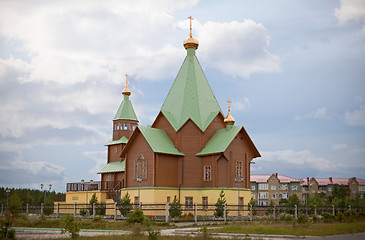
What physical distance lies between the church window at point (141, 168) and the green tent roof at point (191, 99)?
159 inches

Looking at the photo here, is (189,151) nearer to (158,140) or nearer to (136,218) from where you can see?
(158,140)

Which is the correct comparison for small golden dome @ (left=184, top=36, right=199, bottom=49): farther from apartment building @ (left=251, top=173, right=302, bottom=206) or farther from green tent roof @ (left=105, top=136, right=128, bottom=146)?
apartment building @ (left=251, top=173, right=302, bottom=206)

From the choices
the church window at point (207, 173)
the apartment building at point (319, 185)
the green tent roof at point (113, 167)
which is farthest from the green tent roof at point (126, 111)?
the apartment building at point (319, 185)

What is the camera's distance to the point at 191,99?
36938mm

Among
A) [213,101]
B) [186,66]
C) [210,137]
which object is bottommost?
[210,137]

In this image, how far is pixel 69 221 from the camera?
16.5 metres

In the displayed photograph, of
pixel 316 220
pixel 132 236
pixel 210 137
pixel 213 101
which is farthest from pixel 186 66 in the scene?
pixel 132 236

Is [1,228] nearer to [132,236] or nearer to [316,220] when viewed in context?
[132,236]

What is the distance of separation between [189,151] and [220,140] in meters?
2.81

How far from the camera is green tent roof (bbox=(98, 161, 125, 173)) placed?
4480cm

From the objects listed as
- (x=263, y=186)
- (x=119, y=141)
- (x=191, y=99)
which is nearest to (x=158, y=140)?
(x=191, y=99)

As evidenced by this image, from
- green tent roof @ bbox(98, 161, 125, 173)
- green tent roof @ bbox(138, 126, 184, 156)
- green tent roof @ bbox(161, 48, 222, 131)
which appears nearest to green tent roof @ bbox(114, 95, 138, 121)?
green tent roof @ bbox(98, 161, 125, 173)

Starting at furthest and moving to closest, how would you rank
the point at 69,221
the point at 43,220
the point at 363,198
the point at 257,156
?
the point at 257,156 < the point at 43,220 < the point at 363,198 < the point at 69,221

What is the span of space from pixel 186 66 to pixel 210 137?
7.27 meters
